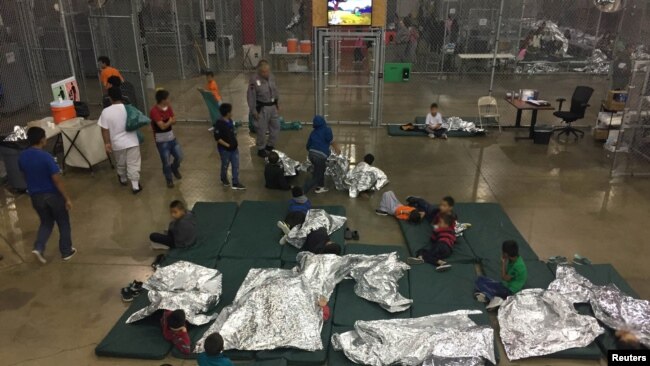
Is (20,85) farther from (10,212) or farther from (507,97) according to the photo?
(507,97)

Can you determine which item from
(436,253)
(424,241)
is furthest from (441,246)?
(424,241)

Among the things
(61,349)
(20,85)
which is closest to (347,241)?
(61,349)

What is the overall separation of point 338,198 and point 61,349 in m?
4.66

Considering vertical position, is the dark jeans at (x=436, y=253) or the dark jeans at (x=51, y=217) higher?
the dark jeans at (x=51, y=217)

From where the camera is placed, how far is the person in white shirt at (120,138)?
770 cm

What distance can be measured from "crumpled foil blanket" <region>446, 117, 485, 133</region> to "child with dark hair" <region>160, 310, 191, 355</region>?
8.46 m

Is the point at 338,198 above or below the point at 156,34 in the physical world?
below

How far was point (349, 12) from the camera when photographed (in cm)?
1053

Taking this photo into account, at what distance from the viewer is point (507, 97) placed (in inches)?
446

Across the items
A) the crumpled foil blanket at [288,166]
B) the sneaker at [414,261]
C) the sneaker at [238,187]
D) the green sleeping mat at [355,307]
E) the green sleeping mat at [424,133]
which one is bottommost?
the green sleeping mat at [355,307]

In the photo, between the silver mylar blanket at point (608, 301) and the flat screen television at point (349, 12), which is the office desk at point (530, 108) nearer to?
the flat screen television at point (349, 12)

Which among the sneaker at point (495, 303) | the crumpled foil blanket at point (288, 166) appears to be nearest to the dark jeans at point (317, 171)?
the crumpled foil blanket at point (288, 166)

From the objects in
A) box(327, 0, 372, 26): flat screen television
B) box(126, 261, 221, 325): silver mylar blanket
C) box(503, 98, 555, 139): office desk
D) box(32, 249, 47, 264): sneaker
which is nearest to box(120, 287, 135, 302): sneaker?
box(126, 261, 221, 325): silver mylar blanket

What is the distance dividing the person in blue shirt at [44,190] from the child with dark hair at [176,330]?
2.33 metres
